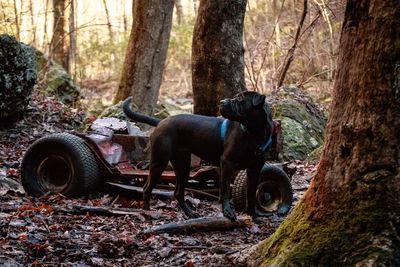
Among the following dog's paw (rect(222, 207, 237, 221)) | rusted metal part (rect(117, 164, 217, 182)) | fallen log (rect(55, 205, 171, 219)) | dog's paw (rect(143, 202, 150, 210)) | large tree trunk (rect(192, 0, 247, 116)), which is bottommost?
dog's paw (rect(143, 202, 150, 210))

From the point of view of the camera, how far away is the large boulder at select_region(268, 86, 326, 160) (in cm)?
1221

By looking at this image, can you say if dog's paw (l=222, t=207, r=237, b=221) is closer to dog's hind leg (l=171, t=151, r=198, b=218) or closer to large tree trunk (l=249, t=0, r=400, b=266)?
dog's hind leg (l=171, t=151, r=198, b=218)

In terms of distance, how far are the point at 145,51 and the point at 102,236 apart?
8.43 m

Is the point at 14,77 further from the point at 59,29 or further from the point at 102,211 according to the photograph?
the point at 59,29

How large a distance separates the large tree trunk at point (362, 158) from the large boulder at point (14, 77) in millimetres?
8153

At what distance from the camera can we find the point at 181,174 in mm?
7262

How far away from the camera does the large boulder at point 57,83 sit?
1568 centimetres

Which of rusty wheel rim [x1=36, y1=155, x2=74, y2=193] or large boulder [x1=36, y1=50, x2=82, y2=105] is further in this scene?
large boulder [x1=36, y1=50, x2=82, y2=105]

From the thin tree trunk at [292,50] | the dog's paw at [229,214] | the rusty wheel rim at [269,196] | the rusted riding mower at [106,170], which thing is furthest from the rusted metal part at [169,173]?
the thin tree trunk at [292,50]

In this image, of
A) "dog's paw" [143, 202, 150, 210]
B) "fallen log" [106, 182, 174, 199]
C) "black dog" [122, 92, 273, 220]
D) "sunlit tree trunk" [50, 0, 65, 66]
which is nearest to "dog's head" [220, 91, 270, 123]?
"black dog" [122, 92, 273, 220]

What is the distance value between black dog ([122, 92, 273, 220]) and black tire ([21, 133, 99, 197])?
3.01ft

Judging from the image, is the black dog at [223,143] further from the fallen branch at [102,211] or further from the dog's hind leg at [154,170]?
the fallen branch at [102,211]

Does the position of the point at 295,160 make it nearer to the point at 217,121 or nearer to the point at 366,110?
the point at 217,121

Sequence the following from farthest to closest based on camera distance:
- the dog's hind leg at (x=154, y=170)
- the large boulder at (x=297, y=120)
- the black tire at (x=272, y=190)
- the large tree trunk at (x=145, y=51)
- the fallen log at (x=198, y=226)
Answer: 1. the large tree trunk at (x=145, y=51)
2. the large boulder at (x=297, y=120)
3. the black tire at (x=272, y=190)
4. the dog's hind leg at (x=154, y=170)
5. the fallen log at (x=198, y=226)
